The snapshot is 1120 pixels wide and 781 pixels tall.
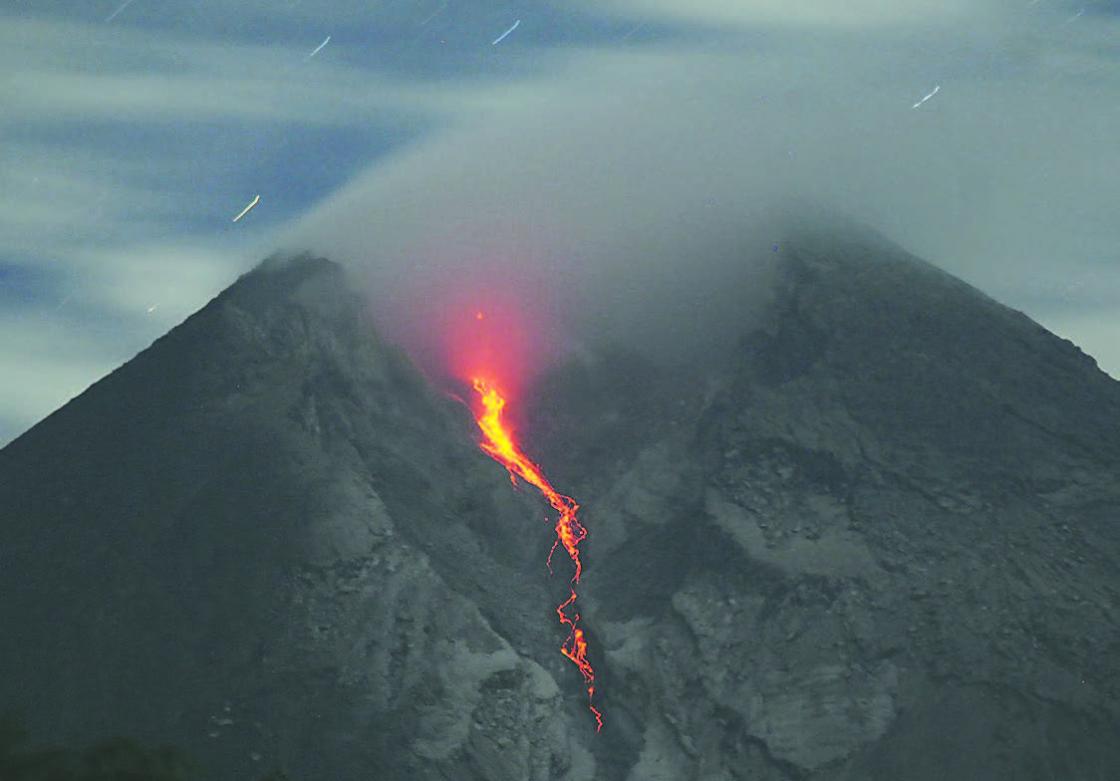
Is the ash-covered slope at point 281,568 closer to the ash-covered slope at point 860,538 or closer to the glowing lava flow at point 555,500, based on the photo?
the glowing lava flow at point 555,500

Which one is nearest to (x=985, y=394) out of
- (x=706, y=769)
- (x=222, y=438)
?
(x=706, y=769)

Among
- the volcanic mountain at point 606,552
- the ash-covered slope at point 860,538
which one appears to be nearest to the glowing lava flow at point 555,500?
the volcanic mountain at point 606,552

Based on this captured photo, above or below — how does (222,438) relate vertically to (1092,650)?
above

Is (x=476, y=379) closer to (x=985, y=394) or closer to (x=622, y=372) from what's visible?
(x=622, y=372)

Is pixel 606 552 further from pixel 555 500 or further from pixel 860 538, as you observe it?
pixel 860 538

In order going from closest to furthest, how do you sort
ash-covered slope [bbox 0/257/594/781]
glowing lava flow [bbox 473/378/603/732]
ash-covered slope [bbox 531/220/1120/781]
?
ash-covered slope [bbox 0/257/594/781] < ash-covered slope [bbox 531/220/1120/781] < glowing lava flow [bbox 473/378/603/732]

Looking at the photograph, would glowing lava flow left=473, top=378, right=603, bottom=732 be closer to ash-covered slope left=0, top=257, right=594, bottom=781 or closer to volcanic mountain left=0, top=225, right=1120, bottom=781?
volcanic mountain left=0, top=225, right=1120, bottom=781

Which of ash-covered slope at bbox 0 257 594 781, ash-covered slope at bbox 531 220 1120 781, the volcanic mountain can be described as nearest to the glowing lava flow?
the volcanic mountain
